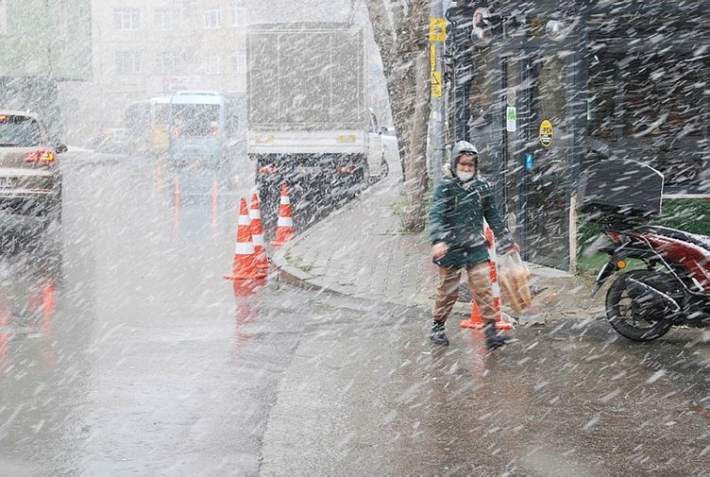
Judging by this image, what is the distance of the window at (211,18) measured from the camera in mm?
70912

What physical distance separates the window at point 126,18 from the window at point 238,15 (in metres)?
6.73

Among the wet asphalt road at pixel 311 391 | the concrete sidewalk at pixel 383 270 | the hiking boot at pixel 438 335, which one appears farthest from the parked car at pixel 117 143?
the hiking boot at pixel 438 335

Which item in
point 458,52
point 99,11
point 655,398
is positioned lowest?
point 655,398

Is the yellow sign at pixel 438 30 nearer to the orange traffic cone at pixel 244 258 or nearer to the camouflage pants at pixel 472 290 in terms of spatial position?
the orange traffic cone at pixel 244 258

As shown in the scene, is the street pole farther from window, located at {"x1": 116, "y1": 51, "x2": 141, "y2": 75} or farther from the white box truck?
window, located at {"x1": 116, "y1": 51, "x2": 141, "y2": 75}

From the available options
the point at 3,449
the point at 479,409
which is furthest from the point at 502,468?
the point at 3,449

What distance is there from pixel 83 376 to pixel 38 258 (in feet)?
21.3

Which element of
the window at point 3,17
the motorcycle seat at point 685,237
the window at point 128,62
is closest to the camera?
the motorcycle seat at point 685,237

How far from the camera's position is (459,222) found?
8.23 m

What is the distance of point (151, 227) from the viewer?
674 inches

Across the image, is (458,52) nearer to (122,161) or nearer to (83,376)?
(83,376)

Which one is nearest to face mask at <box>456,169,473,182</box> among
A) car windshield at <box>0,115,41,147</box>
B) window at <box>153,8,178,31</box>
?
car windshield at <box>0,115,41,147</box>

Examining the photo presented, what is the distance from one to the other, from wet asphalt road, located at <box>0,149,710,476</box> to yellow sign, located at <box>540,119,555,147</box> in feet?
9.42

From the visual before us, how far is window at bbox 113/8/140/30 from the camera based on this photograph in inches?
2852
